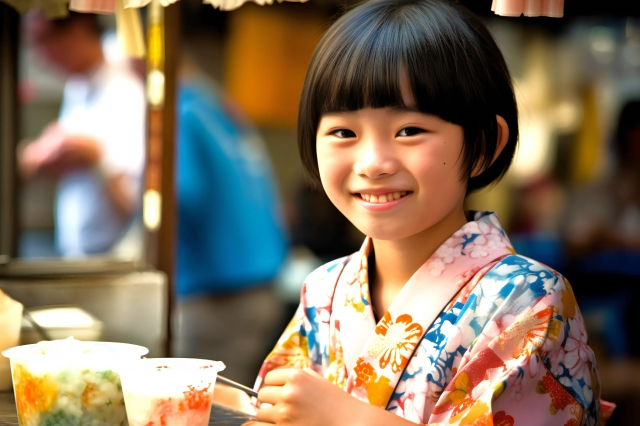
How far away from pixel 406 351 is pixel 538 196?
335cm

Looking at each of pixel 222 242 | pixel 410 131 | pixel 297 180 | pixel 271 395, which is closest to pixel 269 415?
pixel 271 395

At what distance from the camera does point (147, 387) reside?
1242mm

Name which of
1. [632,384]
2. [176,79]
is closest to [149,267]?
[176,79]

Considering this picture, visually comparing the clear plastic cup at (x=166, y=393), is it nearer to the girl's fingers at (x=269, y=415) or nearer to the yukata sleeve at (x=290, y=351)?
the girl's fingers at (x=269, y=415)

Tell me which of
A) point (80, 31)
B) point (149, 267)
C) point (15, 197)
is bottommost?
point (149, 267)

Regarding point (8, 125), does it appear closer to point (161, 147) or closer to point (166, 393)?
point (161, 147)

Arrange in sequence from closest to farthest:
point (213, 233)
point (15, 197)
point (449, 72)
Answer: point (449, 72)
point (15, 197)
point (213, 233)

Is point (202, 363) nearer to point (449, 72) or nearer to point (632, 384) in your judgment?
point (449, 72)

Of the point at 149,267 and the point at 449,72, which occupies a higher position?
the point at 449,72

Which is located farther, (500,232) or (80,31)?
(80,31)

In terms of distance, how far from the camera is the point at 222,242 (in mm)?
3914

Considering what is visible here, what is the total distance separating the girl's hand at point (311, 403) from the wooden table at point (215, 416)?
223mm

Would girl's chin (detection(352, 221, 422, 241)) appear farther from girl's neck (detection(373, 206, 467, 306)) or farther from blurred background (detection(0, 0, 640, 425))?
blurred background (detection(0, 0, 640, 425))

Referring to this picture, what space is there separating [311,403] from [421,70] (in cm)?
62
